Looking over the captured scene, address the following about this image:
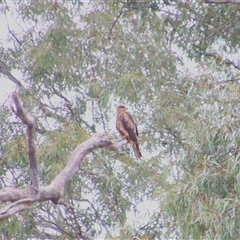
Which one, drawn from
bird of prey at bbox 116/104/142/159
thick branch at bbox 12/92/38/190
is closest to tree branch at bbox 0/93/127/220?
thick branch at bbox 12/92/38/190

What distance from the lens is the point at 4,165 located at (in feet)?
28.5

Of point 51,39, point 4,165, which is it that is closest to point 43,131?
point 4,165

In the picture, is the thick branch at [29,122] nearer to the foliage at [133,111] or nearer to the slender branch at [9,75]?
the foliage at [133,111]

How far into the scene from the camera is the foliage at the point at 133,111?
5945mm

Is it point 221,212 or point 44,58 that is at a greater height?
point 44,58

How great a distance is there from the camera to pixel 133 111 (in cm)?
891

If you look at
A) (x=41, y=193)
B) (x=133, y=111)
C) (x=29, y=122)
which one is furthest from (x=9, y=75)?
(x=29, y=122)

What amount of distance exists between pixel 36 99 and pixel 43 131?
2.49ft

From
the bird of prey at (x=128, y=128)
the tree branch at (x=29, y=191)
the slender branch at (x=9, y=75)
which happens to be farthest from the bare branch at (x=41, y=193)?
the slender branch at (x=9, y=75)

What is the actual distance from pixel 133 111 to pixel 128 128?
1.59m

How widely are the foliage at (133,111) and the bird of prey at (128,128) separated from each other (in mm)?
366

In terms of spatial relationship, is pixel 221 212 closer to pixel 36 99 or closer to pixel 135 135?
pixel 135 135

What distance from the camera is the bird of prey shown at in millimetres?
7207

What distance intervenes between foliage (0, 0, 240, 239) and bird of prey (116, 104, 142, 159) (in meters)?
0.37
